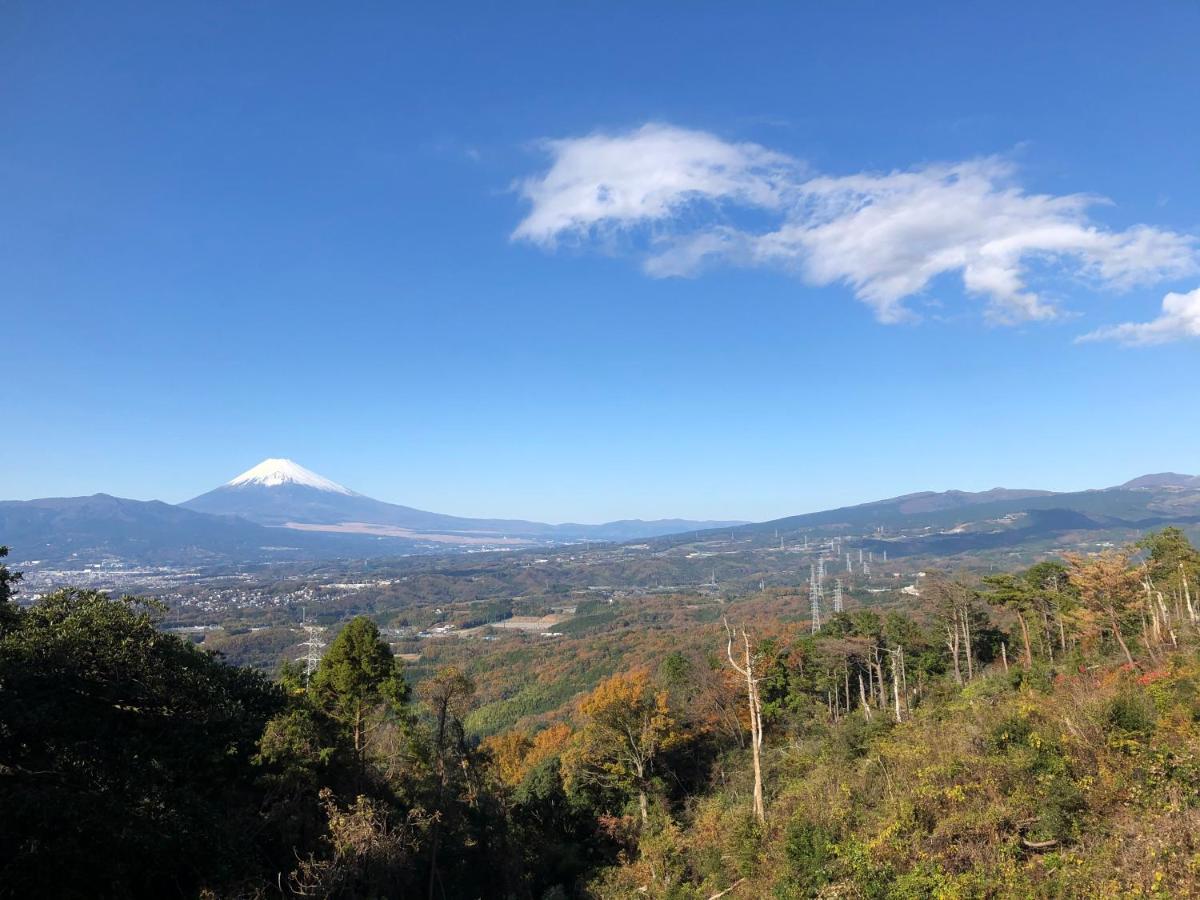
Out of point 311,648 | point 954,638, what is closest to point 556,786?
point 954,638

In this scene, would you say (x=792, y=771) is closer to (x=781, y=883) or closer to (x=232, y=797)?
(x=781, y=883)

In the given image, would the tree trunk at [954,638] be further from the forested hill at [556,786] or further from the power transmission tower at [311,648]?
the power transmission tower at [311,648]

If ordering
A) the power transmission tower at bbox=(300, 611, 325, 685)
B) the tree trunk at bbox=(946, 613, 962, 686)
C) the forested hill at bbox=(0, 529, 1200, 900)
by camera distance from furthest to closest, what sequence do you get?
the power transmission tower at bbox=(300, 611, 325, 685) < the tree trunk at bbox=(946, 613, 962, 686) < the forested hill at bbox=(0, 529, 1200, 900)

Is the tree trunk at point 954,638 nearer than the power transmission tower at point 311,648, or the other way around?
the tree trunk at point 954,638

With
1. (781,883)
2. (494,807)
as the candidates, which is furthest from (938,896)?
(494,807)

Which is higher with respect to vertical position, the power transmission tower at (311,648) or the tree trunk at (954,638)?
the tree trunk at (954,638)

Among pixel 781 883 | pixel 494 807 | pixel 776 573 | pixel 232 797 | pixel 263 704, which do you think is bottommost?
pixel 776 573

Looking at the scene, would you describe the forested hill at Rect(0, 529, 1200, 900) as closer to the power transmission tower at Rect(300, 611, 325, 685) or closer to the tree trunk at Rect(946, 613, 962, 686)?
the tree trunk at Rect(946, 613, 962, 686)

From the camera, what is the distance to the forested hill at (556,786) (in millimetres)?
6816

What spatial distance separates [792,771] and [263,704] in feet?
42.0

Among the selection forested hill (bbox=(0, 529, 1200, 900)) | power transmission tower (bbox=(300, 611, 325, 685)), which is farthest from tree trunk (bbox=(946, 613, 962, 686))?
power transmission tower (bbox=(300, 611, 325, 685))

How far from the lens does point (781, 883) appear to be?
8.71 metres

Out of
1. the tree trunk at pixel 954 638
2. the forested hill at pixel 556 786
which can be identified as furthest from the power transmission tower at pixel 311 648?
the tree trunk at pixel 954 638

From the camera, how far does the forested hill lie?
6816mm
